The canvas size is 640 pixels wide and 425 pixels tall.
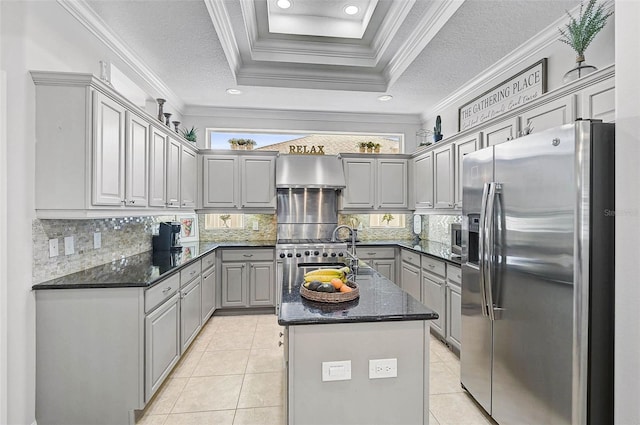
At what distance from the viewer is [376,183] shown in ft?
16.4

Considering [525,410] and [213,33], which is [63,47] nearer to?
[213,33]

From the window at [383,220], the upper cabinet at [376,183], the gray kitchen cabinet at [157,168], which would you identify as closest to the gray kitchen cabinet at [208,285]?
the gray kitchen cabinet at [157,168]

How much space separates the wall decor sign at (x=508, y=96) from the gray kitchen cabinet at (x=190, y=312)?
340cm

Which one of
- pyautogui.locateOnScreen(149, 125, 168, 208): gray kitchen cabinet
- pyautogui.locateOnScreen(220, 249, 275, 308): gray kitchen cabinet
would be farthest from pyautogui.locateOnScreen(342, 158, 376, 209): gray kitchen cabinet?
pyautogui.locateOnScreen(149, 125, 168, 208): gray kitchen cabinet

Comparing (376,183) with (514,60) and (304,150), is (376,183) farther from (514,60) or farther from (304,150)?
(514,60)

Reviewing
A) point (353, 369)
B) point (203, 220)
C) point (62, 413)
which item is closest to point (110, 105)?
point (62, 413)

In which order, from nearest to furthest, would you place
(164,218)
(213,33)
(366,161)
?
1. (213,33)
2. (164,218)
3. (366,161)

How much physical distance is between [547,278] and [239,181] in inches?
152

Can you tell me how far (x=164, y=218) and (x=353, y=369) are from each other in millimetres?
3529

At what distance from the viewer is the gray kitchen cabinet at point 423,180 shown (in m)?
4.38

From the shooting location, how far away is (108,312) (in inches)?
86.3

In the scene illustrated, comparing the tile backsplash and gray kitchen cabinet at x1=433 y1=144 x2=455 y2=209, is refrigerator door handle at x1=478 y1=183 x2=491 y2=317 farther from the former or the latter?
the tile backsplash

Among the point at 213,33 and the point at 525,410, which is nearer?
the point at 525,410

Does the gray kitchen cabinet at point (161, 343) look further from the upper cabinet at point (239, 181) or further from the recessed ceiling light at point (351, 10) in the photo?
the recessed ceiling light at point (351, 10)
